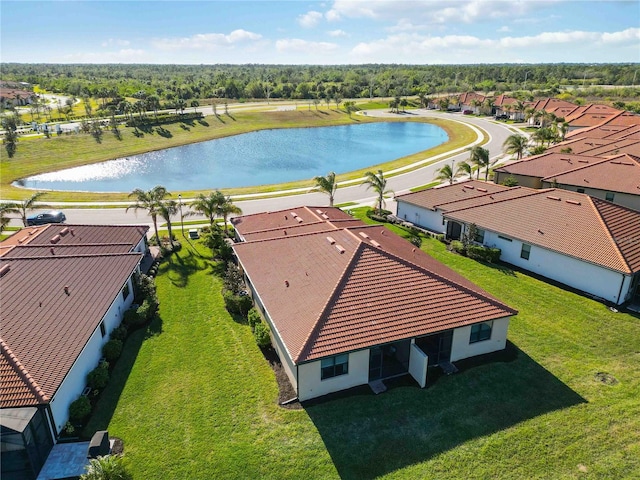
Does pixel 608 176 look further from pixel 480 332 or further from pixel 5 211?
pixel 5 211

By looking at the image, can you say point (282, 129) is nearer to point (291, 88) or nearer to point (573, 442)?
point (291, 88)

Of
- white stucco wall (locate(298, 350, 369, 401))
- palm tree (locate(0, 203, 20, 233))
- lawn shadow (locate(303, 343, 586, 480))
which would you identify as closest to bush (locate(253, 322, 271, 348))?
white stucco wall (locate(298, 350, 369, 401))

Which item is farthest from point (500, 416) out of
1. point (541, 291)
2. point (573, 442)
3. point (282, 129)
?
point (282, 129)

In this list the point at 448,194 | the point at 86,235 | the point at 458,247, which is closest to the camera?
the point at 86,235

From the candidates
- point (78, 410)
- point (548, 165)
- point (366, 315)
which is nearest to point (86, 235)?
point (78, 410)

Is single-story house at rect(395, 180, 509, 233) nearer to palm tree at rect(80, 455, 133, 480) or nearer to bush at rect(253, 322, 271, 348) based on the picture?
bush at rect(253, 322, 271, 348)

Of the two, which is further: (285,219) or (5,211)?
(5,211)

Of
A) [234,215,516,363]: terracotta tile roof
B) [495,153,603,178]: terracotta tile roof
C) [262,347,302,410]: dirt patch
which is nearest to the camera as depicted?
[262,347,302,410]: dirt patch
